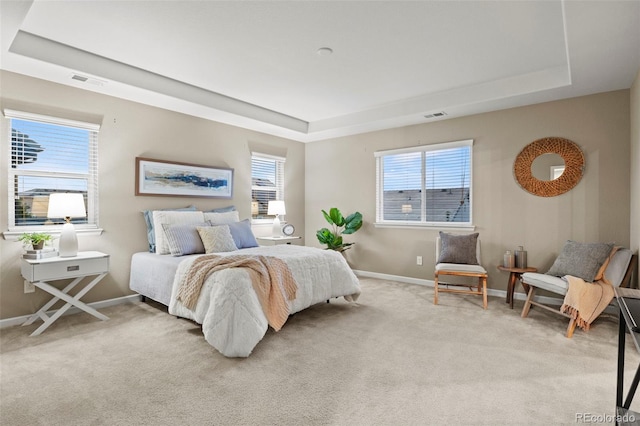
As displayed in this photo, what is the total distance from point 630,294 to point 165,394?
265 centimetres

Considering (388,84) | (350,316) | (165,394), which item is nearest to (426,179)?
(388,84)

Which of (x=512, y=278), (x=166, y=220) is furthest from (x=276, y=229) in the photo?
(x=512, y=278)

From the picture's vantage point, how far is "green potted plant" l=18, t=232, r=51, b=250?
3266 mm

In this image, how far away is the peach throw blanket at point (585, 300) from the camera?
3117mm

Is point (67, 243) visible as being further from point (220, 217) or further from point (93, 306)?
point (220, 217)

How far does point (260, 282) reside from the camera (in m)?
2.97

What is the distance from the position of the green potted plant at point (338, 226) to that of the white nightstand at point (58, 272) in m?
3.21

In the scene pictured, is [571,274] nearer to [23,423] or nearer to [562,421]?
[562,421]

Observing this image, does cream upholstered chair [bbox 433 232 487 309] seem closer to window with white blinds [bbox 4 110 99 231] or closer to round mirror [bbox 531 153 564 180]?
round mirror [bbox 531 153 564 180]

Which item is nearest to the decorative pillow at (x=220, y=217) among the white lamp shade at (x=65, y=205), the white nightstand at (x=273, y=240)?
the white nightstand at (x=273, y=240)

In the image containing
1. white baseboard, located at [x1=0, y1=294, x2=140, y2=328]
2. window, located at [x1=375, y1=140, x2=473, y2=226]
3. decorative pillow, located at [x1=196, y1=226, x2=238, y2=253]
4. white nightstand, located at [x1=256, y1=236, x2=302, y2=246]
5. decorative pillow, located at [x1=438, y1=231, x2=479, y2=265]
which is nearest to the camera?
white baseboard, located at [x1=0, y1=294, x2=140, y2=328]

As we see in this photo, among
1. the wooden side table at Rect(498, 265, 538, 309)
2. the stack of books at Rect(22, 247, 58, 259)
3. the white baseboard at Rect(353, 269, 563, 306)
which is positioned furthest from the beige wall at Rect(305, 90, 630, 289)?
the stack of books at Rect(22, 247, 58, 259)

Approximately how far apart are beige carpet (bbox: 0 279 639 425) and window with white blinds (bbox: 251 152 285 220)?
265 cm

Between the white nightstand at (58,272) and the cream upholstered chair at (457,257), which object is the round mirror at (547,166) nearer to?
the cream upholstered chair at (457,257)
